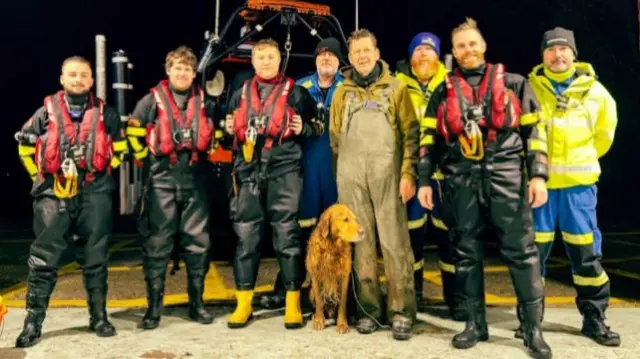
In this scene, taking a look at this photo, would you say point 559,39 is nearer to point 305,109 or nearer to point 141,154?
point 305,109

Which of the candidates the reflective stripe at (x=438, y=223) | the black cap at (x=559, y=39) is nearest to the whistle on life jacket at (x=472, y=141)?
the black cap at (x=559, y=39)

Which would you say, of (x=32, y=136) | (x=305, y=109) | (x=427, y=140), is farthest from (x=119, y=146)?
(x=427, y=140)

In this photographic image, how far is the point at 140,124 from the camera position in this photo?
4582mm

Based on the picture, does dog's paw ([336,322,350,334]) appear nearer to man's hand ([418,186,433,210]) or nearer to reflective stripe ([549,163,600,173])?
man's hand ([418,186,433,210])

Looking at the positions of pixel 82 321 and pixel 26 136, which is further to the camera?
pixel 82 321

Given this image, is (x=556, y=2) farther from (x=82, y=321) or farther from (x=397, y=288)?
(x=82, y=321)

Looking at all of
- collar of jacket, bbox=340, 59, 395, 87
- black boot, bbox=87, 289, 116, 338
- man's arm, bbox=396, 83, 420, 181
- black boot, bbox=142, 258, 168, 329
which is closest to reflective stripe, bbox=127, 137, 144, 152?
black boot, bbox=142, 258, 168, 329

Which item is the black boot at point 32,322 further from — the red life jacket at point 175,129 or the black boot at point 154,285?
the red life jacket at point 175,129

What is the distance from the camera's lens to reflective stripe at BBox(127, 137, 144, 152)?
4570 mm

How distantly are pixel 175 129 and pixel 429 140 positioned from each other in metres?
1.85

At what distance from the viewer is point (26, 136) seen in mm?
4199

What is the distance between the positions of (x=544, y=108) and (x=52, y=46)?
50.8ft

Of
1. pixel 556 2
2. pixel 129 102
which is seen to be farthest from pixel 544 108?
pixel 556 2

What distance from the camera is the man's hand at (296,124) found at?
4574 mm
